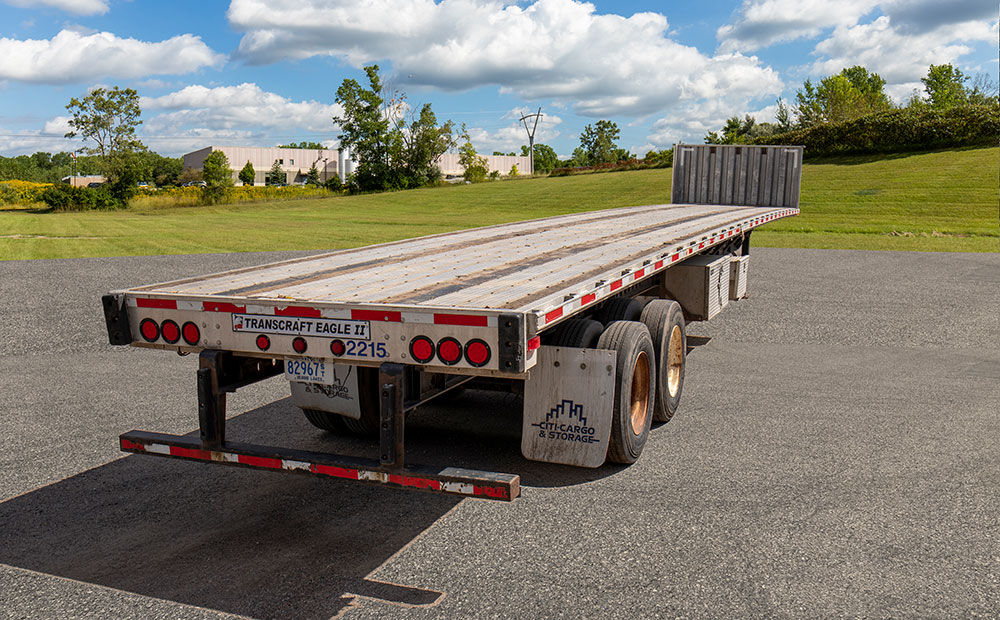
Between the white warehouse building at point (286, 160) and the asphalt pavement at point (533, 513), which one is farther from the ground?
the white warehouse building at point (286, 160)

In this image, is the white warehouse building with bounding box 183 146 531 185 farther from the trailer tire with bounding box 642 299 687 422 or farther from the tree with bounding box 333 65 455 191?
the trailer tire with bounding box 642 299 687 422

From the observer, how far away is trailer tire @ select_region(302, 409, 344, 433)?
19.2ft

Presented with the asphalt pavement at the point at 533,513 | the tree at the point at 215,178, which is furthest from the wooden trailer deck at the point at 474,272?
the tree at the point at 215,178

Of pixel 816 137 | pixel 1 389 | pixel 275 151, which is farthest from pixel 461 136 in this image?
pixel 1 389

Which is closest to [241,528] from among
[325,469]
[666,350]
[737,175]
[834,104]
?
[325,469]

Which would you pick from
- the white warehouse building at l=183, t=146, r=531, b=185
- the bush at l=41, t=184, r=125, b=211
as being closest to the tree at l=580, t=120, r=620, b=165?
the white warehouse building at l=183, t=146, r=531, b=185

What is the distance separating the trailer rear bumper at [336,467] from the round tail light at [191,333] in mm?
547

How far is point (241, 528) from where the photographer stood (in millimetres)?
4426

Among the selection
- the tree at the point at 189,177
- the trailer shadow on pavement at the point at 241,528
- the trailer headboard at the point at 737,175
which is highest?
the tree at the point at 189,177

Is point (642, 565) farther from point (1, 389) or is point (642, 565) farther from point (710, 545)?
point (1, 389)

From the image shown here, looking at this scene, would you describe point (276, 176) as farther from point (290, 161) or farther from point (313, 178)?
point (313, 178)

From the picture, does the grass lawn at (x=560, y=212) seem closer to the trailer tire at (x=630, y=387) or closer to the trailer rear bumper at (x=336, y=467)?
the trailer rear bumper at (x=336, y=467)

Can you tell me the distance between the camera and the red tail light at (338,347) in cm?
394

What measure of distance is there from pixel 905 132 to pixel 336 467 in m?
47.5
